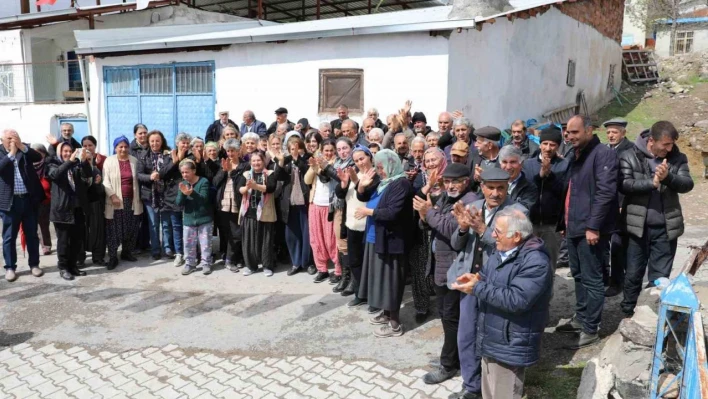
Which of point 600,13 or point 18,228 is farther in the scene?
point 600,13

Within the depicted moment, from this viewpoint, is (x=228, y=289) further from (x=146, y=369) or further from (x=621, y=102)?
(x=621, y=102)

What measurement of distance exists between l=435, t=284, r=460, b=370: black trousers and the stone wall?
1037cm

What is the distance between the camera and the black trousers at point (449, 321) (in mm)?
4090

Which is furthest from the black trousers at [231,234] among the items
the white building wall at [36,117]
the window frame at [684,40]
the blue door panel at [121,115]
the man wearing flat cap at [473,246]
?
the window frame at [684,40]

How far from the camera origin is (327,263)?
684cm

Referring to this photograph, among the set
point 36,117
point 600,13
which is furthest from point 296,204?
point 600,13

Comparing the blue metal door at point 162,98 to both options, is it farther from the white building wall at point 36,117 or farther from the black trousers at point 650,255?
the black trousers at point 650,255

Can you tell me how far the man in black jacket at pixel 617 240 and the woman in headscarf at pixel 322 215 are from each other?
2.90 metres

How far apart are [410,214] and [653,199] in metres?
2.05

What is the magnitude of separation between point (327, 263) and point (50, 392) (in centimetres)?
334

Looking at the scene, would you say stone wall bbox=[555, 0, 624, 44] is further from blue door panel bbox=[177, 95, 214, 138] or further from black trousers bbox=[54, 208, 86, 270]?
black trousers bbox=[54, 208, 86, 270]

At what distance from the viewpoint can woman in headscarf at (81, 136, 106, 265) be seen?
7.12 metres

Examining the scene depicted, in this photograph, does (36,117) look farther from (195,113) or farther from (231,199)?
(231,199)

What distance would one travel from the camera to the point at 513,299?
310 centimetres
